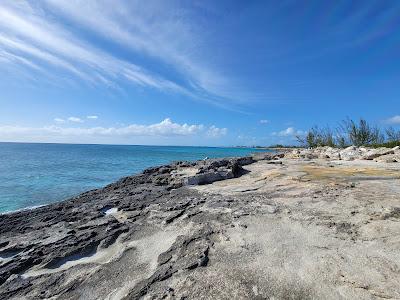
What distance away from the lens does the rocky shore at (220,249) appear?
4379 millimetres

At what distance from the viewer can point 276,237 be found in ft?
20.0

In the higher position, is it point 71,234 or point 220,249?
point 220,249

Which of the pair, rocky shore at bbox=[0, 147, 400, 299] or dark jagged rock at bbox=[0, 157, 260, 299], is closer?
rocky shore at bbox=[0, 147, 400, 299]

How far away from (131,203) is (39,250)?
14.7ft

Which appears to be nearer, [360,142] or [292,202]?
[292,202]

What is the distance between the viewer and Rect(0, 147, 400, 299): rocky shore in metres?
4.38

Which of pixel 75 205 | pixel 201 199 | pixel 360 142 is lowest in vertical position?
pixel 75 205

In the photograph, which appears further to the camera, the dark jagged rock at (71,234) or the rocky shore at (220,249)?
the dark jagged rock at (71,234)

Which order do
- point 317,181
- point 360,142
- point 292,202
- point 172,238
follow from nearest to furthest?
point 172,238
point 292,202
point 317,181
point 360,142

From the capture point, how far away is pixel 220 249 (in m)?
5.71

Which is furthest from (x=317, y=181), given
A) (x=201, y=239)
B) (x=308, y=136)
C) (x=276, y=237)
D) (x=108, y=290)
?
(x=308, y=136)

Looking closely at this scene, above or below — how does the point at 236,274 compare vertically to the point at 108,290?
above

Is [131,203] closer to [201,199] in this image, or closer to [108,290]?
[201,199]

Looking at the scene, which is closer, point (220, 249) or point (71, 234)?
point (220, 249)
